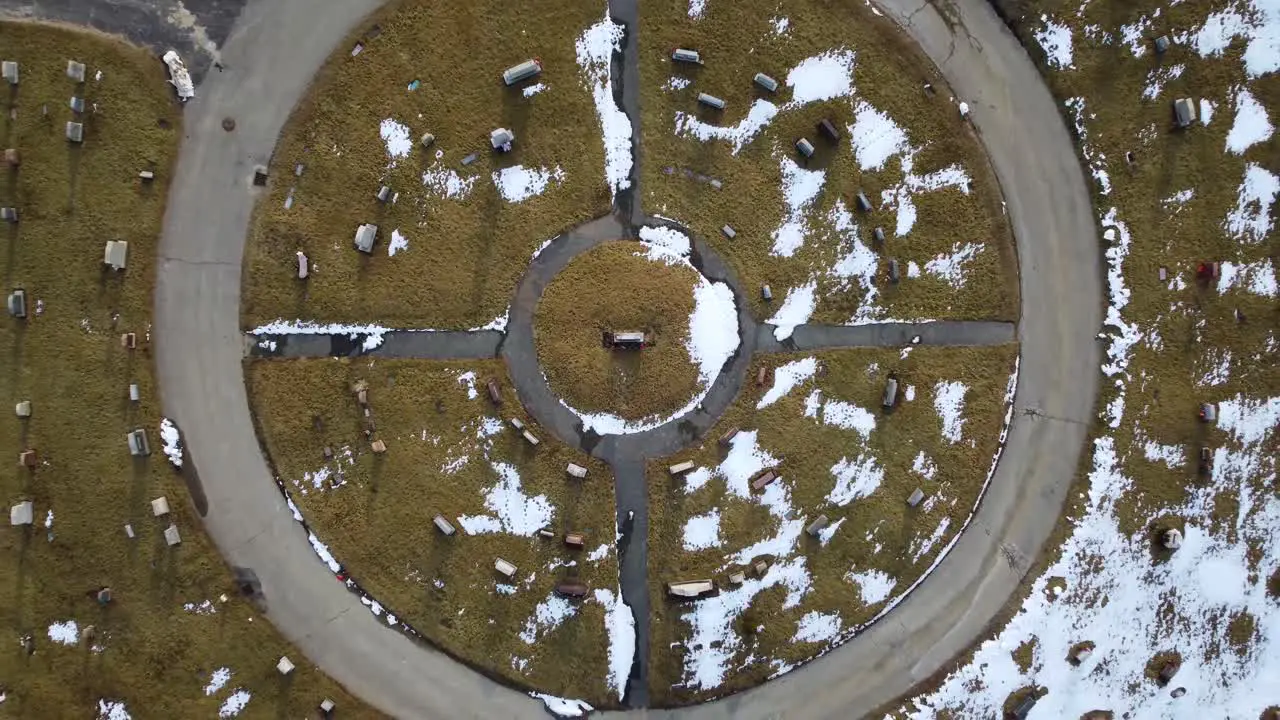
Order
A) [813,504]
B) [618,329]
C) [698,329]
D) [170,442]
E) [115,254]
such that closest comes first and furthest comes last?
1. [115,254]
2. [170,442]
3. [618,329]
4. [698,329]
5. [813,504]

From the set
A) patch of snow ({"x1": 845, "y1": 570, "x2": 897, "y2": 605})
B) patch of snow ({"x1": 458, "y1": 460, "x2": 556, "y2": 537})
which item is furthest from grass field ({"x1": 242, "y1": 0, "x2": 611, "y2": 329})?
patch of snow ({"x1": 845, "y1": 570, "x2": 897, "y2": 605})

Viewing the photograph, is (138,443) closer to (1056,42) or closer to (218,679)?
(218,679)

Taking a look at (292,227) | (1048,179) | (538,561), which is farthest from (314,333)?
(1048,179)

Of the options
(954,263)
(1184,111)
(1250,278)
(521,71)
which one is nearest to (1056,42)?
(1184,111)

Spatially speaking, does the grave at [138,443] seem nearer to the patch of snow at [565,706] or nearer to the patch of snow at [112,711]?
the patch of snow at [112,711]

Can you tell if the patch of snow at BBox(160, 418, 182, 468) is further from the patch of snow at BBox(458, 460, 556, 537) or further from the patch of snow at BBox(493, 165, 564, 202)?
the patch of snow at BBox(493, 165, 564, 202)

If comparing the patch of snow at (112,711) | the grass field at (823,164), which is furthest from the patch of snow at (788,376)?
the patch of snow at (112,711)
